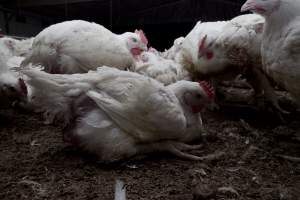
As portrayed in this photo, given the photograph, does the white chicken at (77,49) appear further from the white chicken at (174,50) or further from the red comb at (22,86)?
the white chicken at (174,50)

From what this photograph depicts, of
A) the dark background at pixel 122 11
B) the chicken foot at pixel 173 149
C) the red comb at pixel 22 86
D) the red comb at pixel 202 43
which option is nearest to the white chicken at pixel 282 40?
the chicken foot at pixel 173 149

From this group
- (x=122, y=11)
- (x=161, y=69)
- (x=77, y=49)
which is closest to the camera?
(x=77, y=49)

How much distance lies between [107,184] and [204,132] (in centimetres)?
110

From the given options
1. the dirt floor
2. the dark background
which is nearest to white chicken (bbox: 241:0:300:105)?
the dirt floor

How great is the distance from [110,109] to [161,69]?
4.65ft

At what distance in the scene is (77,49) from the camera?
2.78 metres

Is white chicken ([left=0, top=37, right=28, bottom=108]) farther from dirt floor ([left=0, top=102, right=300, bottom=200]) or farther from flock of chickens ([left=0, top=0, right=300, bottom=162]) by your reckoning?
dirt floor ([left=0, top=102, right=300, bottom=200])

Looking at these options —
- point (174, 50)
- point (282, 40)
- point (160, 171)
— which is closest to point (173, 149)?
point (160, 171)

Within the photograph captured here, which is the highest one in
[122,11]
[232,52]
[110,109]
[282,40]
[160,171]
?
[282,40]

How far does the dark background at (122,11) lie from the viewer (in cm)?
408

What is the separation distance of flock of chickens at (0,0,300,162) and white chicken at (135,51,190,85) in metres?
0.24

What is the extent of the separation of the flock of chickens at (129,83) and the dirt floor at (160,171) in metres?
0.13

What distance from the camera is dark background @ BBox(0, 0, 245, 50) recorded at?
4.08m

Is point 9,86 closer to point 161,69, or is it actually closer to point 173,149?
point 161,69
